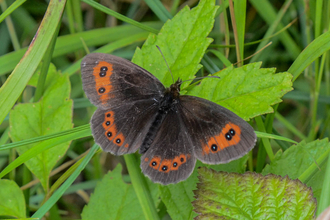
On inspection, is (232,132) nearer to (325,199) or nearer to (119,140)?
(325,199)

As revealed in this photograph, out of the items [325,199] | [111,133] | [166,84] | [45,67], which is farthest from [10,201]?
[325,199]

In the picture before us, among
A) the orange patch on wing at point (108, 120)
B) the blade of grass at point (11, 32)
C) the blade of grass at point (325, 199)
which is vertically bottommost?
the blade of grass at point (325, 199)

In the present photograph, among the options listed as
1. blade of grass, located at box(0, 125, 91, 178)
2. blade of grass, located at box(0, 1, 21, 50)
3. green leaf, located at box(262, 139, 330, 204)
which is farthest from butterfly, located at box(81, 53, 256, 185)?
blade of grass, located at box(0, 1, 21, 50)

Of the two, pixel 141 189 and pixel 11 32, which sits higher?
pixel 11 32

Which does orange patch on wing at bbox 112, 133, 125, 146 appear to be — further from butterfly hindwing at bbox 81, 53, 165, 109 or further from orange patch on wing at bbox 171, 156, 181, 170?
orange patch on wing at bbox 171, 156, 181, 170

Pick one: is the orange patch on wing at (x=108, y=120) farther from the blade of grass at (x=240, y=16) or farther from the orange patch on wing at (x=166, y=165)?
the blade of grass at (x=240, y=16)

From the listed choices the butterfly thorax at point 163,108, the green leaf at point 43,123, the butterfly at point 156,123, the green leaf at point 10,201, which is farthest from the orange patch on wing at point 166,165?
the green leaf at point 10,201
